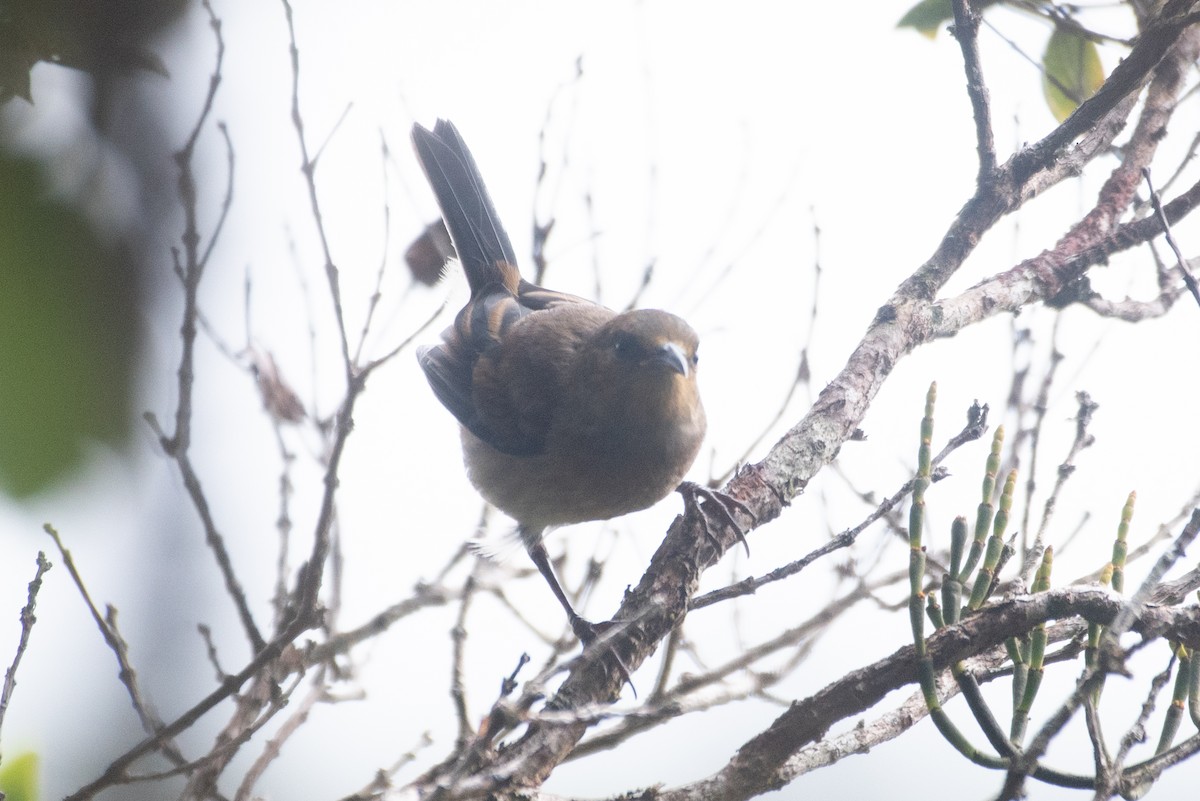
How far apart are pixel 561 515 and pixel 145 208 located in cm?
177

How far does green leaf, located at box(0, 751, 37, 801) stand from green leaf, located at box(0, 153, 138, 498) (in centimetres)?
53

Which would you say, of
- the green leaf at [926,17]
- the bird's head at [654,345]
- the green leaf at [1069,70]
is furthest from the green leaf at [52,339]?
the green leaf at [1069,70]

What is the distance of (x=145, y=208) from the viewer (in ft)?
8.82

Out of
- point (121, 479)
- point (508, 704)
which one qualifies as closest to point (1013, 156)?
point (508, 704)

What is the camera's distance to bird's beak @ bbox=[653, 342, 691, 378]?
339cm

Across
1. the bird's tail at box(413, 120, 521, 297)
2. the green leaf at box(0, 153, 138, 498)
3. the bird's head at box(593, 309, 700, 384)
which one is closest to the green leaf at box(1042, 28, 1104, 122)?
the bird's head at box(593, 309, 700, 384)

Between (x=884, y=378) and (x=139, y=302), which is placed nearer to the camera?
(x=139, y=302)

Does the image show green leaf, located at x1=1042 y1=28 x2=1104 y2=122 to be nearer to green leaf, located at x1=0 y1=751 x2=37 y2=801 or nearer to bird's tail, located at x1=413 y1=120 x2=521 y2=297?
bird's tail, located at x1=413 y1=120 x2=521 y2=297

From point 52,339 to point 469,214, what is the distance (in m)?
2.77

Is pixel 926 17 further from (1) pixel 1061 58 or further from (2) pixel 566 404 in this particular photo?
(2) pixel 566 404

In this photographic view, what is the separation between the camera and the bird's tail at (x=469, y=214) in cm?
470

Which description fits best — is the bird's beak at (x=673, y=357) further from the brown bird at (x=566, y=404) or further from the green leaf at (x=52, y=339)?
the green leaf at (x=52, y=339)

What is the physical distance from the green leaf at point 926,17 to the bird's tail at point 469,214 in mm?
2021

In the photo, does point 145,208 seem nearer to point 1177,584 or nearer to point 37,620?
point 37,620
